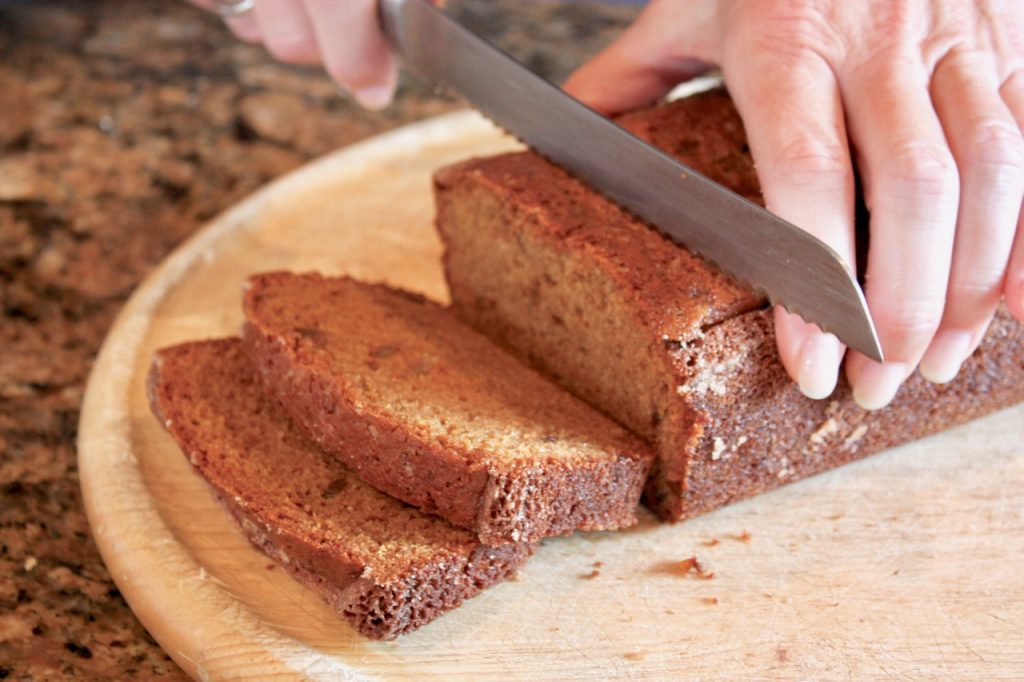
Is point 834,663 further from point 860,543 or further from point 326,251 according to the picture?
point 326,251

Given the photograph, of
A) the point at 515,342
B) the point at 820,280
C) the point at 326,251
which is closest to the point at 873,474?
the point at 820,280

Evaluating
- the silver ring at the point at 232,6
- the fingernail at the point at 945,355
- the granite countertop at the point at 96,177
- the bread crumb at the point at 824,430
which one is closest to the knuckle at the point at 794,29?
the fingernail at the point at 945,355

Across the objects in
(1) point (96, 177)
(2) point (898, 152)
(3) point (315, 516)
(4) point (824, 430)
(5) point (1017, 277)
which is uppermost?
(2) point (898, 152)

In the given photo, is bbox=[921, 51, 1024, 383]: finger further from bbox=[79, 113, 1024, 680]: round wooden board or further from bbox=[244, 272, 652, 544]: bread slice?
bbox=[244, 272, 652, 544]: bread slice

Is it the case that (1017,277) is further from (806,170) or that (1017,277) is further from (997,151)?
(806,170)

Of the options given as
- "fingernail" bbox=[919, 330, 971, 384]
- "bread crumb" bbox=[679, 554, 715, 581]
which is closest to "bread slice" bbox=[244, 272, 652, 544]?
"bread crumb" bbox=[679, 554, 715, 581]

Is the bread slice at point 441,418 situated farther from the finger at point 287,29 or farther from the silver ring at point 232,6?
the silver ring at point 232,6

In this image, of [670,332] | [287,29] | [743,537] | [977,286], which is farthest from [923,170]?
[287,29]
